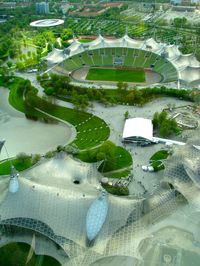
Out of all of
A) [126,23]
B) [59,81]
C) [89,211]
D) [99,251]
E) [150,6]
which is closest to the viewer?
[99,251]

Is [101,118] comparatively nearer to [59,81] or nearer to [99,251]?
[59,81]

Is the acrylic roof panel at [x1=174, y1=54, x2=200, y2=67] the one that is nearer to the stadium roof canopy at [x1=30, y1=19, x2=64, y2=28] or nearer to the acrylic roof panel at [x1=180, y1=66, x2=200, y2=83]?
the acrylic roof panel at [x1=180, y1=66, x2=200, y2=83]

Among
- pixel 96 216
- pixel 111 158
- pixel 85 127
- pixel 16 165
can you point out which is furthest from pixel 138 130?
pixel 96 216

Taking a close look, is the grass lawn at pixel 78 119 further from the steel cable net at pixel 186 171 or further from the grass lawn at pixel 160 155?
the steel cable net at pixel 186 171

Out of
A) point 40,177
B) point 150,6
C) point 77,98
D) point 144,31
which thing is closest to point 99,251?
point 40,177

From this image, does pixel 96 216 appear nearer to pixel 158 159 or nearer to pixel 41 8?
pixel 158 159
